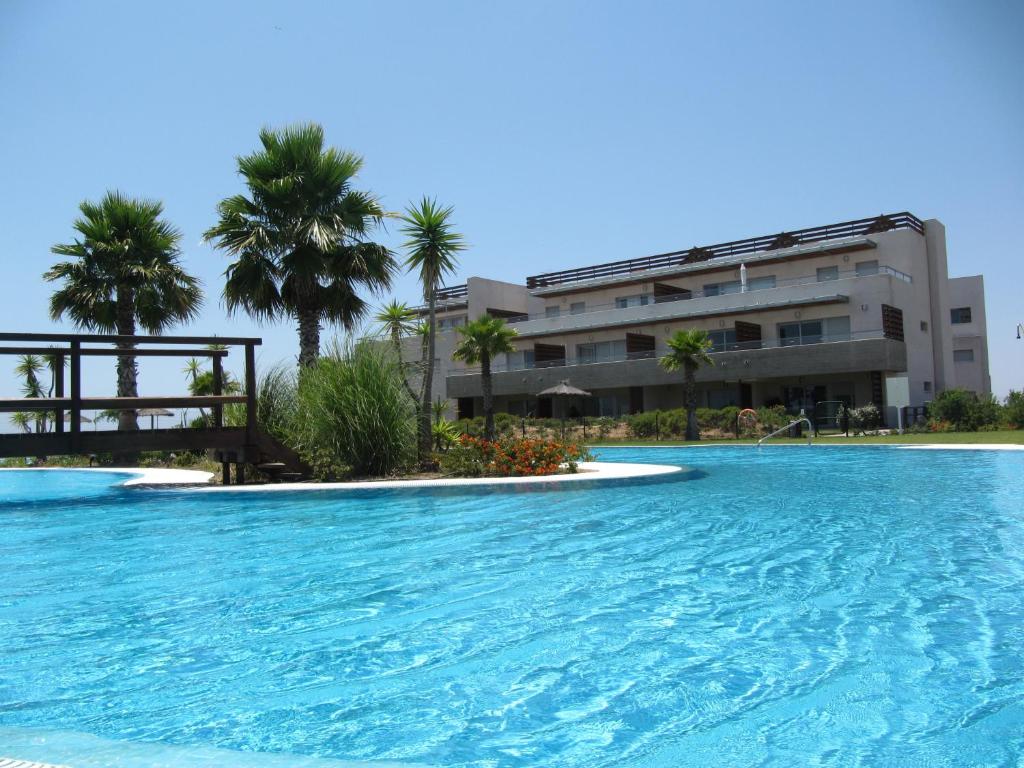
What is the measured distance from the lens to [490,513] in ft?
34.3

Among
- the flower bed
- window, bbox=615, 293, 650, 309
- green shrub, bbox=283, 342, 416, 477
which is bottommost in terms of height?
the flower bed

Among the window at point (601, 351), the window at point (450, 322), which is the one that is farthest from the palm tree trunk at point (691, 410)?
the window at point (450, 322)

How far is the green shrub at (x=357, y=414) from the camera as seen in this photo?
14.5m

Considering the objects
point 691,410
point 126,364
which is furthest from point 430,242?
point 691,410

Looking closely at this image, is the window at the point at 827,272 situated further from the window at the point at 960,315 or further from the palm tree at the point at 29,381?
the palm tree at the point at 29,381

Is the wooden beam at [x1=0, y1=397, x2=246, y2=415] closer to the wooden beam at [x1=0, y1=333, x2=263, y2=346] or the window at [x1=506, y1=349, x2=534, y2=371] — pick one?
the wooden beam at [x1=0, y1=333, x2=263, y2=346]

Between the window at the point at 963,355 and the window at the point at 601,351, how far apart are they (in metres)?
19.8

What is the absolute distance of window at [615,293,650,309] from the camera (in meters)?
44.2

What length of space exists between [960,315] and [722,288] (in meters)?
16.4

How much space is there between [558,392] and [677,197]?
10.9 metres

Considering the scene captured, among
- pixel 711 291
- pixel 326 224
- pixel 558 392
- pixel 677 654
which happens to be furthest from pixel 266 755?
pixel 711 291

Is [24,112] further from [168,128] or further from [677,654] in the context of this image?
[677,654]

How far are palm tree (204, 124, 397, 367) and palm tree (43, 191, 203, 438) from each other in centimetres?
613

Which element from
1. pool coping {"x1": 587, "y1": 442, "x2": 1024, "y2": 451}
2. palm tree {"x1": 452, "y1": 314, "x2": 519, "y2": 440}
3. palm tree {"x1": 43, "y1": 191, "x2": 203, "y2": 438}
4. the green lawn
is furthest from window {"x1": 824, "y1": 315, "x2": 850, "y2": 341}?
palm tree {"x1": 43, "y1": 191, "x2": 203, "y2": 438}
